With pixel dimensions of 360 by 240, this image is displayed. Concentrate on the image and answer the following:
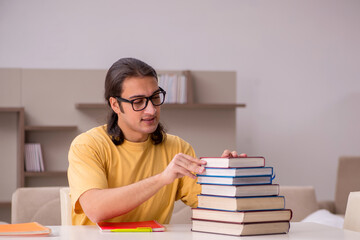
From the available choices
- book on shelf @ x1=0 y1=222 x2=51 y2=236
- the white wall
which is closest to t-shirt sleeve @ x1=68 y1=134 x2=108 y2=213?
book on shelf @ x1=0 y1=222 x2=51 y2=236

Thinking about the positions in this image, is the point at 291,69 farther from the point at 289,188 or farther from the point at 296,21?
the point at 289,188

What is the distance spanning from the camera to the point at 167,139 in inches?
85.0

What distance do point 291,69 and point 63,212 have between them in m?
3.94

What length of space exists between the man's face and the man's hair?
0.07 ft

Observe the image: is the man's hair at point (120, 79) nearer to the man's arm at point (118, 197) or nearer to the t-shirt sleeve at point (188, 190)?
the t-shirt sleeve at point (188, 190)

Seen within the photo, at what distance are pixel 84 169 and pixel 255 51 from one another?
3981mm

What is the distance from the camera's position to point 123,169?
6.54ft

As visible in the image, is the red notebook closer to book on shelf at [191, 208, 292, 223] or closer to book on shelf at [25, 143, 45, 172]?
book on shelf at [191, 208, 292, 223]

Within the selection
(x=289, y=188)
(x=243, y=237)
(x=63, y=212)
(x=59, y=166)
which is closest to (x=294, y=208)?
(x=289, y=188)

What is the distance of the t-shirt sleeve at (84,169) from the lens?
180cm

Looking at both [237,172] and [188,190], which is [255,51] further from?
[237,172]

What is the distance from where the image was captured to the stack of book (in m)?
1.49

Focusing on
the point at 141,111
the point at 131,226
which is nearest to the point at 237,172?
the point at 131,226

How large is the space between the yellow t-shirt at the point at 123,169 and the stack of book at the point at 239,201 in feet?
1.34
